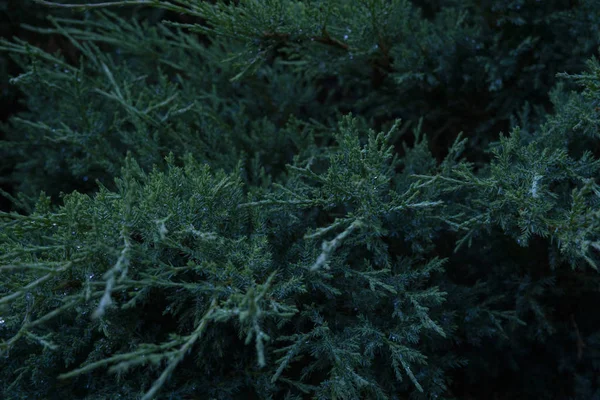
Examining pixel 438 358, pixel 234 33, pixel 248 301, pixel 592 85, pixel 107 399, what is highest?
pixel 592 85

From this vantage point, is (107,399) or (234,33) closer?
(107,399)

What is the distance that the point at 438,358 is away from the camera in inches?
79.4

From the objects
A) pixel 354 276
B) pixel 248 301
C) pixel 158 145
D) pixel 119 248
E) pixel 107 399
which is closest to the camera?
pixel 248 301

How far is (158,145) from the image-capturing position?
94.5 inches

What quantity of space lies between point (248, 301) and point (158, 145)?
1.14 metres

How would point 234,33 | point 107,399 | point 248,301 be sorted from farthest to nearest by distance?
point 234,33
point 107,399
point 248,301

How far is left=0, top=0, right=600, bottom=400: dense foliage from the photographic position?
5.56ft

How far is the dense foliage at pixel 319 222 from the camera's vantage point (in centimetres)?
169

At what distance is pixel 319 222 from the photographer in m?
2.30

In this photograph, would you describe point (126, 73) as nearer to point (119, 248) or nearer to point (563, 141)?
point (119, 248)

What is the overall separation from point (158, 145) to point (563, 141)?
165 centimetres

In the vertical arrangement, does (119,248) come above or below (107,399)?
above

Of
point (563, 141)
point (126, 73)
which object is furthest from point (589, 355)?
point (126, 73)

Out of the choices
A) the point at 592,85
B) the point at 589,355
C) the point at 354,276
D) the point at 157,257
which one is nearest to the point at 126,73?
the point at 157,257
